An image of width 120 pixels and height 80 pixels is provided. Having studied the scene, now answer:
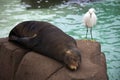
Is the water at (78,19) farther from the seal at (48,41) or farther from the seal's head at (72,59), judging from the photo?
the seal's head at (72,59)

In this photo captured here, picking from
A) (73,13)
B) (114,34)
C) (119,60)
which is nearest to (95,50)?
(119,60)

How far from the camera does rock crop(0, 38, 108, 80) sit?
10.7ft

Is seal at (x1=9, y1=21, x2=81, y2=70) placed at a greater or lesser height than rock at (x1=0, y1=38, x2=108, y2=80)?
greater

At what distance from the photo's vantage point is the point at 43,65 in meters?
3.46

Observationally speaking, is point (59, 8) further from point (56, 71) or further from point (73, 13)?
point (56, 71)

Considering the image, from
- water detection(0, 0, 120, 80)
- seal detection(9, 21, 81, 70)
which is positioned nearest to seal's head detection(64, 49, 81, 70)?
seal detection(9, 21, 81, 70)

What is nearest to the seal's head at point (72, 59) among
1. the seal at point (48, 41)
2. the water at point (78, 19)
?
the seal at point (48, 41)

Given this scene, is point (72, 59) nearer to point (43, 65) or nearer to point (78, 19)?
point (43, 65)

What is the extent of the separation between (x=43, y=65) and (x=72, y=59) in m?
0.38

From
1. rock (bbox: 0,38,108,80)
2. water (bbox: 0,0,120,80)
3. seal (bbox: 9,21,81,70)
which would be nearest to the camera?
rock (bbox: 0,38,108,80)

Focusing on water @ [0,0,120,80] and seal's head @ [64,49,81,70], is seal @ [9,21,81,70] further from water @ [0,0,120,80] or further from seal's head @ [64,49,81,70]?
water @ [0,0,120,80]

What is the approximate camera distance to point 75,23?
8445 millimetres

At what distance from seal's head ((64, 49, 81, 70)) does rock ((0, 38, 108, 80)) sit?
6 cm

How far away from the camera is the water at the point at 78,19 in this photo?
21.7ft
